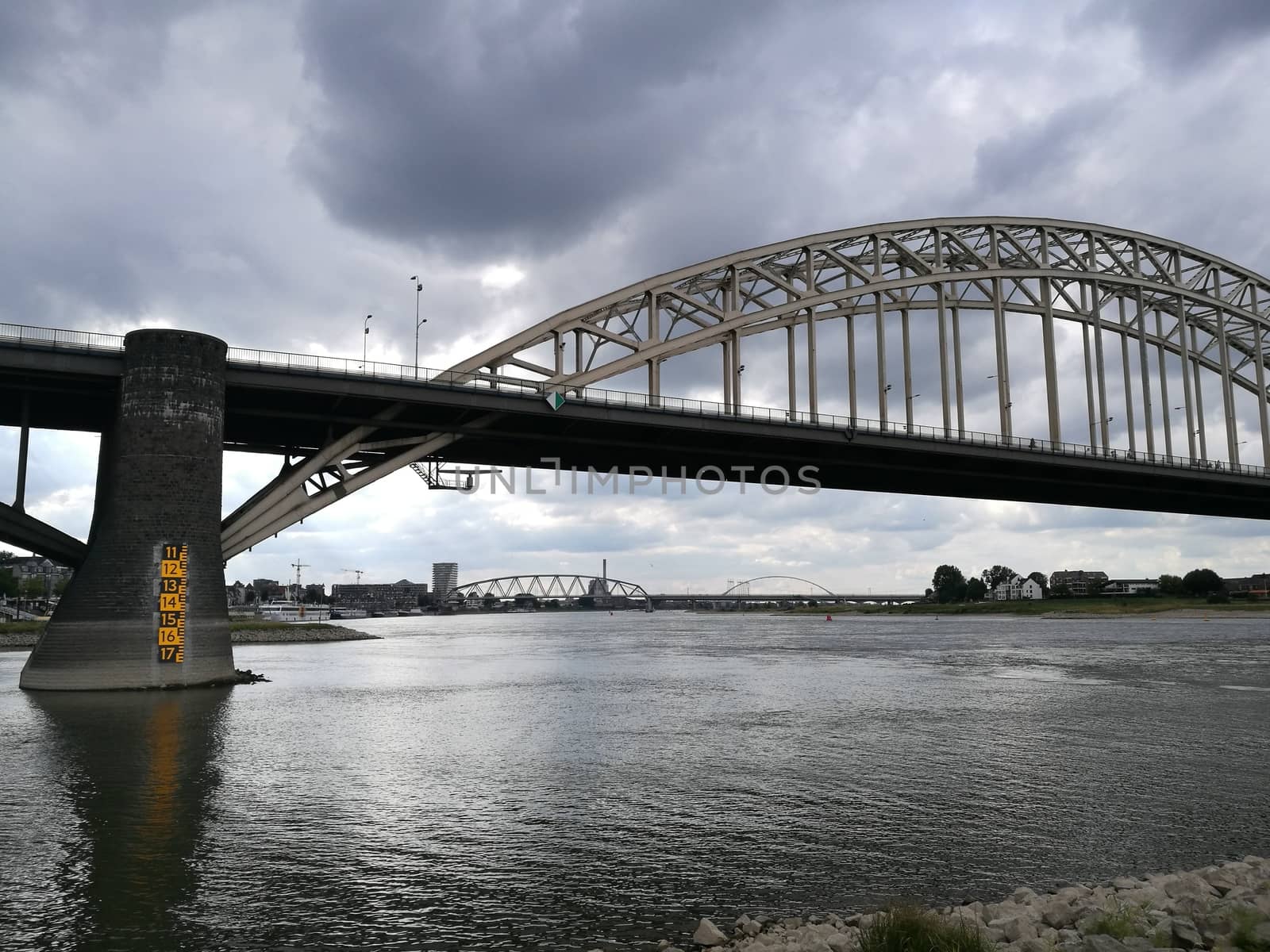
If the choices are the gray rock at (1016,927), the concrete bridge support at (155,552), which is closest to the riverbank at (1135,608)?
the concrete bridge support at (155,552)

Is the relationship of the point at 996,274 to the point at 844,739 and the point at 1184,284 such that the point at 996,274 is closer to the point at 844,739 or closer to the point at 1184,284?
the point at 1184,284

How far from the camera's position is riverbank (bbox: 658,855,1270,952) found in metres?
8.63

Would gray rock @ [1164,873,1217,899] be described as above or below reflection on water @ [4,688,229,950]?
above

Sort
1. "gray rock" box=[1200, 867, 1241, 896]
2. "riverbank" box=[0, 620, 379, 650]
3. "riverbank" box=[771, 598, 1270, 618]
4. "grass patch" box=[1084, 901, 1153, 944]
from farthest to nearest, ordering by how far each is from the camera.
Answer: "riverbank" box=[771, 598, 1270, 618] → "riverbank" box=[0, 620, 379, 650] → "gray rock" box=[1200, 867, 1241, 896] → "grass patch" box=[1084, 901, 1153, 944]

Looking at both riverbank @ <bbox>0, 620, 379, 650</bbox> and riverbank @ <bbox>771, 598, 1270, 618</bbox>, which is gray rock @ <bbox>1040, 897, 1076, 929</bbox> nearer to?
riverbank @ <bbox>0, 620, 379, 650</bbox>

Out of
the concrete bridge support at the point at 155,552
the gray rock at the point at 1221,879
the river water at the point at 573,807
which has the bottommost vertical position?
the river water at the point at 573,807

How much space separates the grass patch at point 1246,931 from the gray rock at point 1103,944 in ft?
3.31

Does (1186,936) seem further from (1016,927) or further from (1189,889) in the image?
(1189,889)

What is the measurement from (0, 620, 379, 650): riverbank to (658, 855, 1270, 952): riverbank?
7607 cm

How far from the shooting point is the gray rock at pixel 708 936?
33.7 feet

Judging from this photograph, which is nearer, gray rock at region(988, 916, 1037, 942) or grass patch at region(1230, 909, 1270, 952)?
grass patch at region(1230, 909, 1270, 952)

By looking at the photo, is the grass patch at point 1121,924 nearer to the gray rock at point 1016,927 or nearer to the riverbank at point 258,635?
the gray rock at point 1016,927

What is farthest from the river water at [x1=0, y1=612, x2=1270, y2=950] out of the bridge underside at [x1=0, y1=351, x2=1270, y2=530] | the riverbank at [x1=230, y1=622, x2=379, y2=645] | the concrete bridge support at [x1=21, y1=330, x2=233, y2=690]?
the riverbank at [x1=230, y1=622, x2=379, y2=645]

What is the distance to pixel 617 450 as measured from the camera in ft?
189
